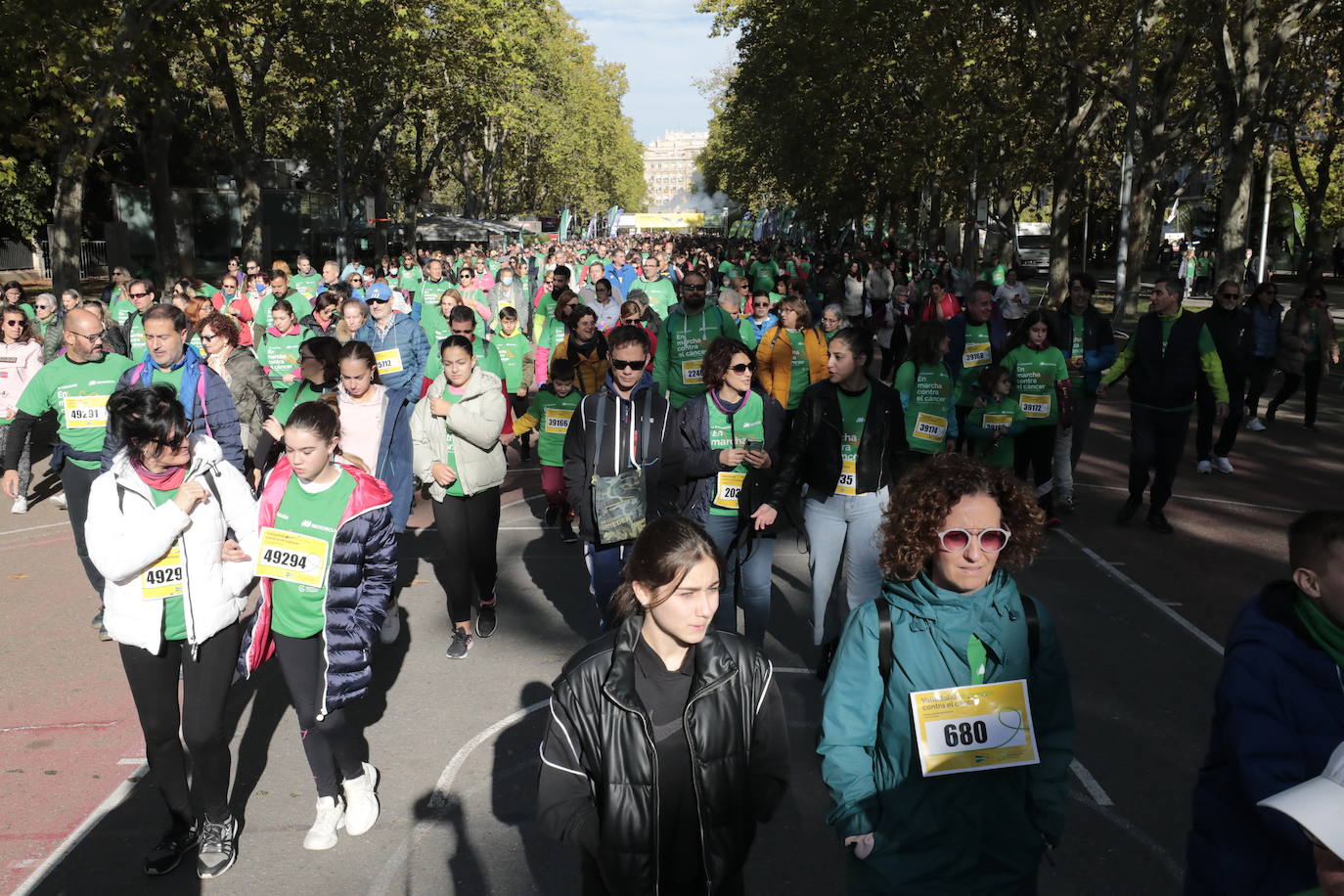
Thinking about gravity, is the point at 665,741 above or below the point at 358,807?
above

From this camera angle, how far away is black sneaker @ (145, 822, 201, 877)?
443 centimetres

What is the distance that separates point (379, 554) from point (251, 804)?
136 cm

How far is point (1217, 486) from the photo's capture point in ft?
37.6

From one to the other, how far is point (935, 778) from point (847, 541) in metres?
3.21

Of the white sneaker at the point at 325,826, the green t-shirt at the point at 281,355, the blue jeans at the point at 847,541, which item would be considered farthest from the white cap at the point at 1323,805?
the green t-shirt at the point at 281,355

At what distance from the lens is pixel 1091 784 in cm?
507

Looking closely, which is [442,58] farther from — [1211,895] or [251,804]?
[1211,895]

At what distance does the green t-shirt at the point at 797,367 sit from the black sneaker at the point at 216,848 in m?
5.96

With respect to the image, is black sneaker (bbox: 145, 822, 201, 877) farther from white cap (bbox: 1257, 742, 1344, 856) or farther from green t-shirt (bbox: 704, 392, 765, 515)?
white cap (bbox: 1257, 742, 1344, 856)

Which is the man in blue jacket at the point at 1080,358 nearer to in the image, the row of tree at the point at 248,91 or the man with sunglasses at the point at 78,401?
the man with sunglasses at the point at 78,401

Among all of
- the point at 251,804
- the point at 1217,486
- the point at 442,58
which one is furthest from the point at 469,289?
the point at 442,58

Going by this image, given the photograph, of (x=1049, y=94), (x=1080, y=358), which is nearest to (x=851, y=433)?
(x=1080, y=358)

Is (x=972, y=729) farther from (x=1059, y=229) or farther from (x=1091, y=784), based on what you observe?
(x=1059, y=229)

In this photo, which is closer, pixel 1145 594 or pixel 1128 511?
pixel 1145 594
